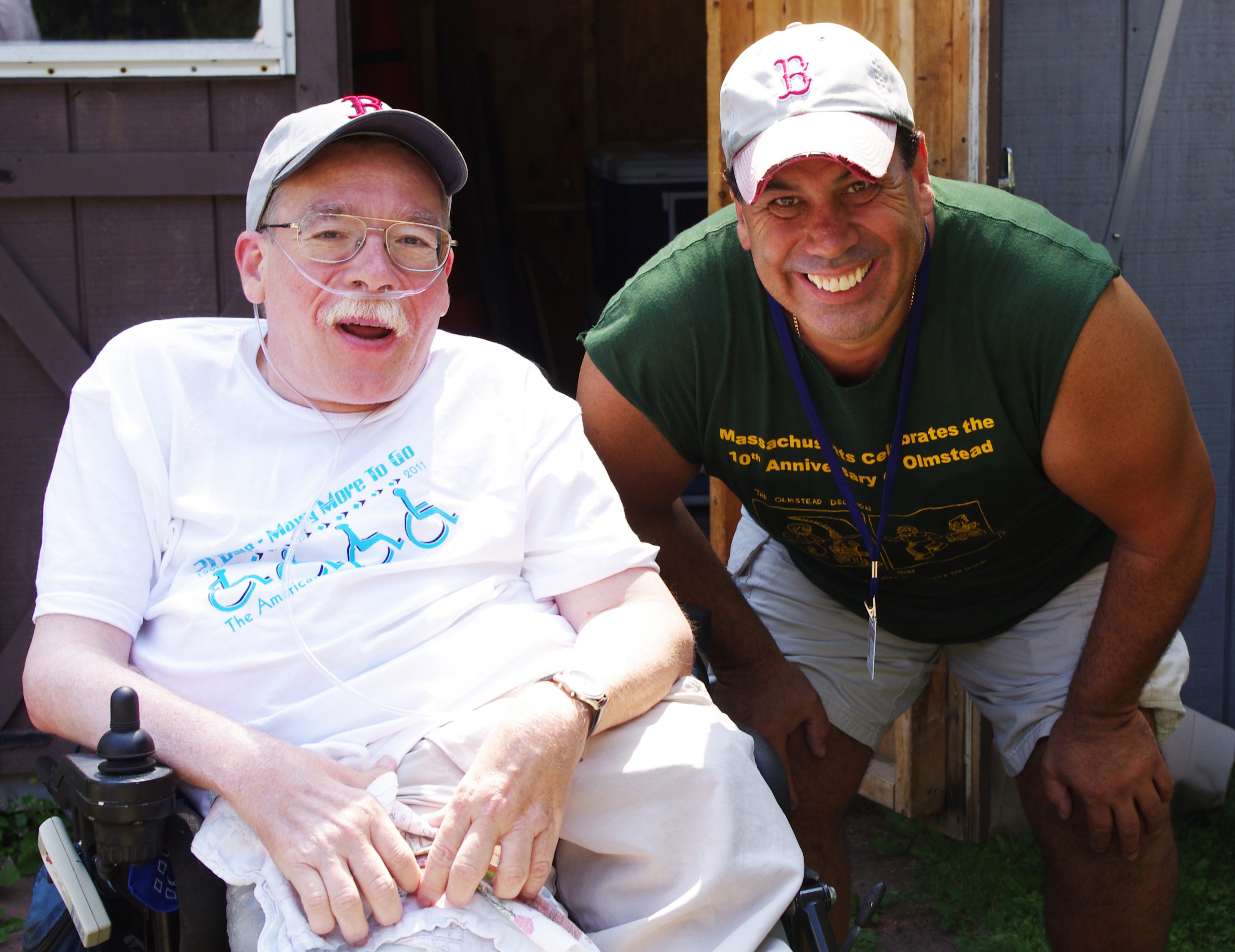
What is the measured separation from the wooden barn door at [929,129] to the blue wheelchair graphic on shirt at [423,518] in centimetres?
153

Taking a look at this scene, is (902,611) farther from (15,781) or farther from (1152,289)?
(15,781)

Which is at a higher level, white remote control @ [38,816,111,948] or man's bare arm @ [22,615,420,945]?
man's bare arm @ [22,615,420,945]

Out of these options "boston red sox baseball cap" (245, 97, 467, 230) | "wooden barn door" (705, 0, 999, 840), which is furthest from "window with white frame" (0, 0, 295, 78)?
"boston red sox baseball cap" (245, 97, 467, 230)

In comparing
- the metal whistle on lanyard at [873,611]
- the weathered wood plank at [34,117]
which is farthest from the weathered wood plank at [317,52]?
the metal whistle on lanyard at [873,611]

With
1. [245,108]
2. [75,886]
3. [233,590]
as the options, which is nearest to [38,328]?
[245,108]

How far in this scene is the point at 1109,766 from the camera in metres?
2.22

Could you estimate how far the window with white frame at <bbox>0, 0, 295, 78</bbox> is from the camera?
3.12 metres

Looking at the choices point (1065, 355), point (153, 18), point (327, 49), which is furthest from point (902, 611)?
point (153, 18)

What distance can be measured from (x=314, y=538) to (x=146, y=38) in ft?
6.61

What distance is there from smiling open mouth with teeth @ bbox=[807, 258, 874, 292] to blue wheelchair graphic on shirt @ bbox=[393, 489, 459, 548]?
0.71 m

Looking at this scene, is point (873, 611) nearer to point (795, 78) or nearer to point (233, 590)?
point (795, 78)

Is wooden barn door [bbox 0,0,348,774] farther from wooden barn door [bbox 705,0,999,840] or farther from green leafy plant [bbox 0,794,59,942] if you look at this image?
wooden barn door [bbox 705,0,999,840]

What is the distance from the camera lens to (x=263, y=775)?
152cm

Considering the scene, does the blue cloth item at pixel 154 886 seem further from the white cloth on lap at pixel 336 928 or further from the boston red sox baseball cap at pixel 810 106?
the boston red sox baseball cap at pixel 810 106
